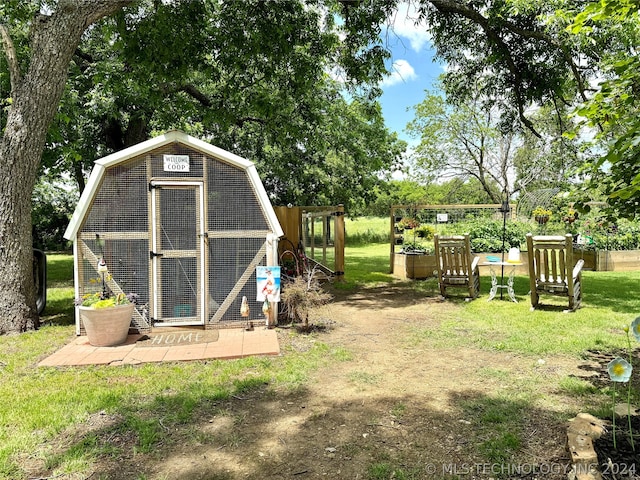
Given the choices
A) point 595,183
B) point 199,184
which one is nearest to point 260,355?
point 199,184

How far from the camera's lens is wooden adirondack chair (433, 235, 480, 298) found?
7.55 m

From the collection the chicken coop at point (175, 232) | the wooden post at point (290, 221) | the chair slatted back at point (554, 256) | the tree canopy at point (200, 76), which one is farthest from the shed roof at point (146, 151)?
the chair slatted back at point (554, 256)

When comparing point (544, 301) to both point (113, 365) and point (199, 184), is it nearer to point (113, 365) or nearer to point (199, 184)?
point (199, 184)

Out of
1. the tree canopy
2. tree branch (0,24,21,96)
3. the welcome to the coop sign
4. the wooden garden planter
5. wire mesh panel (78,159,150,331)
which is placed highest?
the tree canopy

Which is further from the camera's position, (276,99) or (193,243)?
(276,99)

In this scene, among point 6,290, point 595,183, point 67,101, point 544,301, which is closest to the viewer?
point 595,183

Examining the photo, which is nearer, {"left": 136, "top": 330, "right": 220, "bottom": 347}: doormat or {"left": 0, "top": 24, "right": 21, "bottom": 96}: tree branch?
{"left": 136, "top": 330, "right": 220, "bottom": 347}: doormat

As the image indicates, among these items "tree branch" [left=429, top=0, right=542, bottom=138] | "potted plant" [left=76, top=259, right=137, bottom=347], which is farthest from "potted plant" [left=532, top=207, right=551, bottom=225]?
"potted plant" [left=76, top=259, right=137, bottom=347]

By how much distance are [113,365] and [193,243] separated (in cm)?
183

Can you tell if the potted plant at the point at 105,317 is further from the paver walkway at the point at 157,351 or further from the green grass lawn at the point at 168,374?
the green grass lawn at the point at 168,374

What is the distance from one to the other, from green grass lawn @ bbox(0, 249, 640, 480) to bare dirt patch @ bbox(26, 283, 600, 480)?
0.68 ft

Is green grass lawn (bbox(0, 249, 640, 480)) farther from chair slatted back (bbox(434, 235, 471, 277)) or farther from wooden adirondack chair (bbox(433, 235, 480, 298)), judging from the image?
chair slatted back (bbox(434, 235, 471, 277))

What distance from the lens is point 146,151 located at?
546 cm

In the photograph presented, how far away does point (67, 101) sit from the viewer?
861cm
